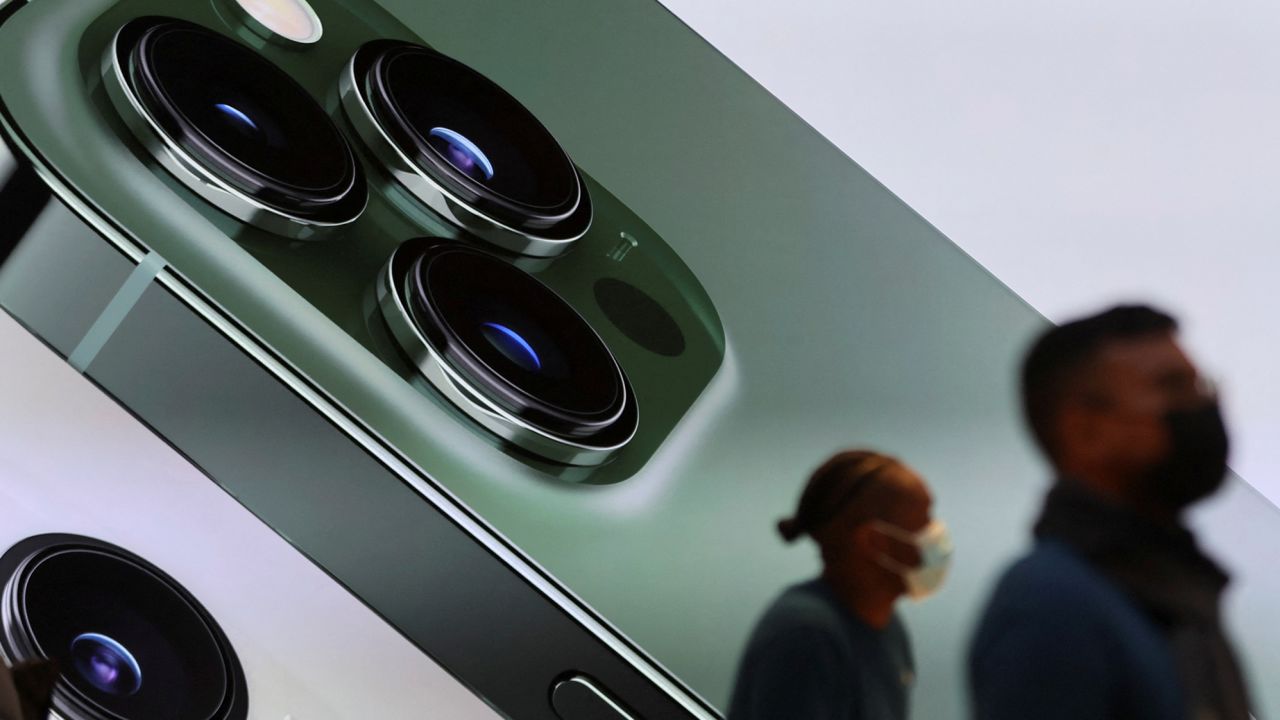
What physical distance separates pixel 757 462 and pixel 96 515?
0.25 meters

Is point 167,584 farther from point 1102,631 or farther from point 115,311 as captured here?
point 1102,631

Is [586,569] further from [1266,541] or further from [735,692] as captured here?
[1266,541]

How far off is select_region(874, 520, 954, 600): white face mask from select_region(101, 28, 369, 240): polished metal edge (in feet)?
0.80

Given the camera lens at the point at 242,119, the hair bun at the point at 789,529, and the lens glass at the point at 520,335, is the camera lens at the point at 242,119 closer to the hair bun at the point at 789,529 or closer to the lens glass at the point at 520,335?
the lens glass at the point at 520,335

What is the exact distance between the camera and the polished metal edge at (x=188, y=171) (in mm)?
524

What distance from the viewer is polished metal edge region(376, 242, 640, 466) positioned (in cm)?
53

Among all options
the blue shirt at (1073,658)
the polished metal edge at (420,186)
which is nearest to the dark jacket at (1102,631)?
the blue shirt at (1073,658)

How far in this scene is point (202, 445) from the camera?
0.52 m

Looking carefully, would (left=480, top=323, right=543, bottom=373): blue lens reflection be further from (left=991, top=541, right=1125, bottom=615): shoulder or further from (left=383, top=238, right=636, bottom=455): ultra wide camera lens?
(left=991, top=541, right=1125, bottom=615): shoulder

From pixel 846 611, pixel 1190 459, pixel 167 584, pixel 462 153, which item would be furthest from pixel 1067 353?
pixel 167 584

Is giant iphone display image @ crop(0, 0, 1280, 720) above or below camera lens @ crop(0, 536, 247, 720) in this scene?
above

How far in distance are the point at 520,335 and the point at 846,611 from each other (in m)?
0.16

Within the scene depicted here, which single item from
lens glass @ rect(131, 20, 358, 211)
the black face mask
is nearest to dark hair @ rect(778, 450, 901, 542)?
the black face mask

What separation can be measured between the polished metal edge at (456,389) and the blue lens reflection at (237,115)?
8cm
